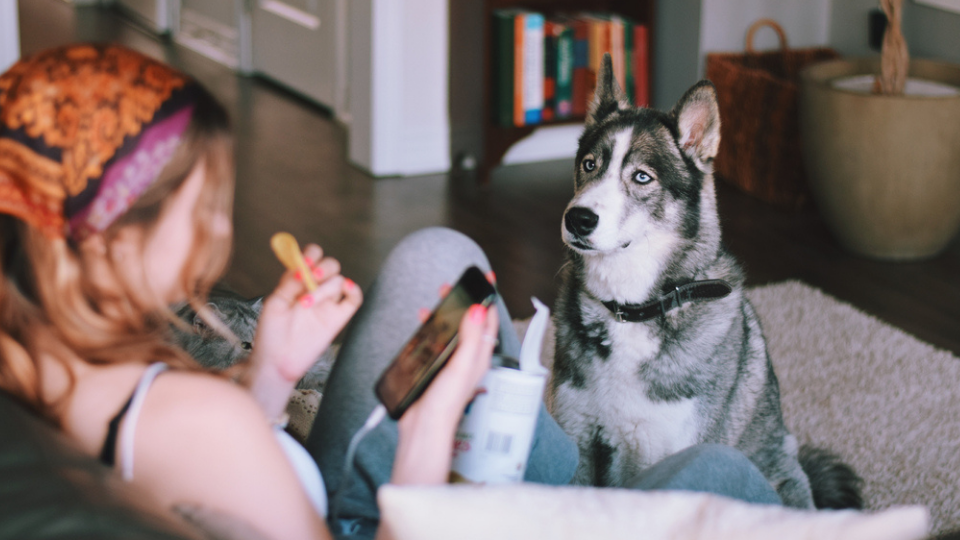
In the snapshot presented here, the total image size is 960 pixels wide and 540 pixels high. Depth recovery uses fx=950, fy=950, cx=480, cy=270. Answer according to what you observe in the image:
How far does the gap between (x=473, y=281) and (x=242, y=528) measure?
0.38m

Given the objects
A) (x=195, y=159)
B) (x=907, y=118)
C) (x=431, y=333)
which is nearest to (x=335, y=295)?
(x=431, y=333)

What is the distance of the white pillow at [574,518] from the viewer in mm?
710

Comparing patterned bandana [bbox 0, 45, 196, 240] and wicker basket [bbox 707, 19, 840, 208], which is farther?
wicker basket [bbox 707, 19, 840, 208]

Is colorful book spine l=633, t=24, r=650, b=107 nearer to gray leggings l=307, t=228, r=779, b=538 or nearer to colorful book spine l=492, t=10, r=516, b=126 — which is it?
colorful book spine l=492, t=10, r=516, b=126

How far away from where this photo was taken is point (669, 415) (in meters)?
1.62

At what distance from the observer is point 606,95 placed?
1796 mm

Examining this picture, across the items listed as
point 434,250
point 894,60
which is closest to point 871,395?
point 894,60

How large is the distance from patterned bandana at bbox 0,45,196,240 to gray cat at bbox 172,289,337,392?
65 centimetres

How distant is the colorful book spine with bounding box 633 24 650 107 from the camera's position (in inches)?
165

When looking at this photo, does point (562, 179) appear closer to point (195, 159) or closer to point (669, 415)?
point (669, 415)

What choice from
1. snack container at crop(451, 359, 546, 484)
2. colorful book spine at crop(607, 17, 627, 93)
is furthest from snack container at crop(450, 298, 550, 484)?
colorful book spine at crop(607, 17, 627, 93)

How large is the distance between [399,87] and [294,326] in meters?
3.03

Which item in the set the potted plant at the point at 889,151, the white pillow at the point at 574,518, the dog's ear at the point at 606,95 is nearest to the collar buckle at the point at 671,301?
the dog's ear at the point at 606,95

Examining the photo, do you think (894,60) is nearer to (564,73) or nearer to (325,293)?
(564,73)
